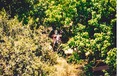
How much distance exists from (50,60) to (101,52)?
8.58 feet

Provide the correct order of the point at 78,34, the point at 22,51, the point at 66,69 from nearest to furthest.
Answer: the point at 22,51 → the point at 78,34 → the point at 66,69

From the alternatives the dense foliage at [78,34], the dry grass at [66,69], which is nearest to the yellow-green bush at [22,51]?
the dense foliage at [78,34]

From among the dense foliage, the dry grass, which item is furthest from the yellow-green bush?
the dry grass

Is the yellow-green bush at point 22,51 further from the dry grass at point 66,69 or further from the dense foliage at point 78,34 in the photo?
the dry grass at point 66,69

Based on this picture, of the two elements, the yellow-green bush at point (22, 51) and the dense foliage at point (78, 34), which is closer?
the yellow-green bush at point (22, 51)

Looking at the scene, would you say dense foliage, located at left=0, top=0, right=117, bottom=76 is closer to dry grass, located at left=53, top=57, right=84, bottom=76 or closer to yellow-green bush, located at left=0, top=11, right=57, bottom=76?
yellow-green bush, located at left=0, top=11, right=57, bottom=76

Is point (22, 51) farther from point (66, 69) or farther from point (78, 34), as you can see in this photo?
point (66, 69)

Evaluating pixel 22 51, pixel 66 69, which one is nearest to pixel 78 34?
pixel 22 51

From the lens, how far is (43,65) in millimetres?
13258

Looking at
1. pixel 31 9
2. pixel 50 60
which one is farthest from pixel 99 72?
pixel 31 9

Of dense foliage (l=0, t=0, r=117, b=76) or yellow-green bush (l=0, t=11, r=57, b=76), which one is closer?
yellow-green bush (l=0, t=11, r=57, b=76)

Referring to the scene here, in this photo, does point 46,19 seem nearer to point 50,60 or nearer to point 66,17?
point 66,17

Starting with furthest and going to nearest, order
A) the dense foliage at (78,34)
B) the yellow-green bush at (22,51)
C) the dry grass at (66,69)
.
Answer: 1. the dry grass at (66,69)
2. the dense foliage at (78,34)
3. the yellow-green bush at (22,51)

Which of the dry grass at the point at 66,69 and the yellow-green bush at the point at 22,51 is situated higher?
the yellow-green bush at the point at 22,51
